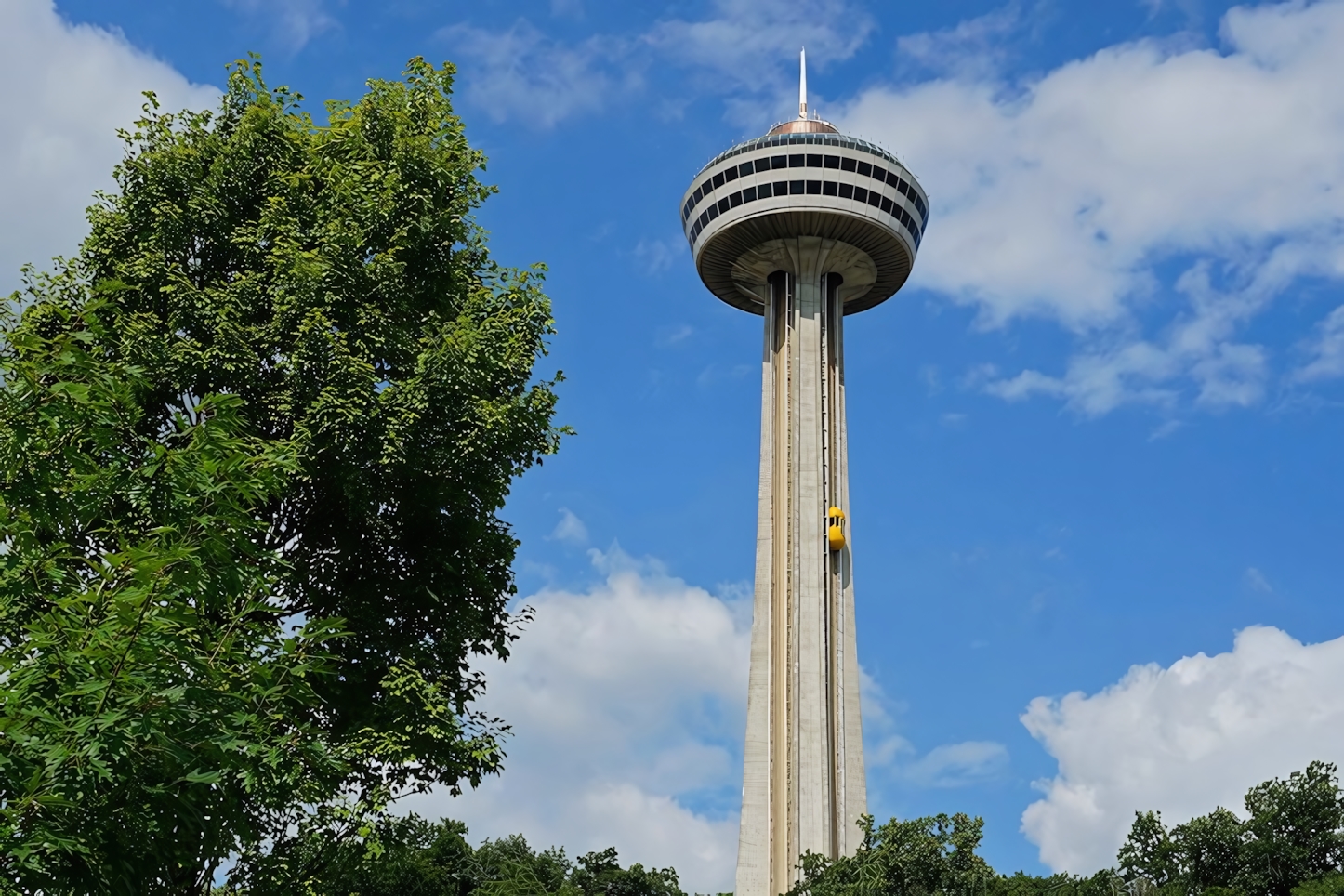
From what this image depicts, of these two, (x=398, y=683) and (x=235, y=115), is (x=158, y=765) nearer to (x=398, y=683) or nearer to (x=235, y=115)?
(x=398, y=683)

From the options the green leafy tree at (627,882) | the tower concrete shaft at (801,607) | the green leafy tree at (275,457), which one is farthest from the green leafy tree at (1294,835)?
the green leafy tree at (275,457)

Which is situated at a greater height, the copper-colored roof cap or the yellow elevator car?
the copper-colored roof cap

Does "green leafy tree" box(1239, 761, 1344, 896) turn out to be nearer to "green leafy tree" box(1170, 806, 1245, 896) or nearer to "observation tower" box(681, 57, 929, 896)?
"green leafy tree" box(1170, 806, 1245, 896)

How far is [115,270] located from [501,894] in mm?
62318

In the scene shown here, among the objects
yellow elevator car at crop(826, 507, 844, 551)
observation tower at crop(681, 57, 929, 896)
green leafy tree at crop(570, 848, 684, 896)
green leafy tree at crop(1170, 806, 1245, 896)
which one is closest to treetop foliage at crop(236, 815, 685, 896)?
green leafy tree at crop(570, 848, 684, 896)

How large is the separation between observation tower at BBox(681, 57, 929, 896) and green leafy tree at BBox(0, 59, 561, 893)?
181 ft

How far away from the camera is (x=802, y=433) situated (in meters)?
78.8

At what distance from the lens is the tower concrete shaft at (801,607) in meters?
70.9

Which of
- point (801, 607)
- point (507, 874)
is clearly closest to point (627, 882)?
point (507, 874)

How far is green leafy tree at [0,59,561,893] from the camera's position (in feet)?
39.0

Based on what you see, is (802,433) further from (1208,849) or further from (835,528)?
(1208,849)

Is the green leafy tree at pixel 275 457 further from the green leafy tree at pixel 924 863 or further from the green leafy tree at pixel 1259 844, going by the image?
the green leafy tree at pixel 1259 844

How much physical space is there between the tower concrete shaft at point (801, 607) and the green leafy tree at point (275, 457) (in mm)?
54797

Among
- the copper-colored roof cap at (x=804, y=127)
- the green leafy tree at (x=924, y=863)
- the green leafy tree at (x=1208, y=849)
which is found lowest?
the green leafy tree at (x=924, y=863)
